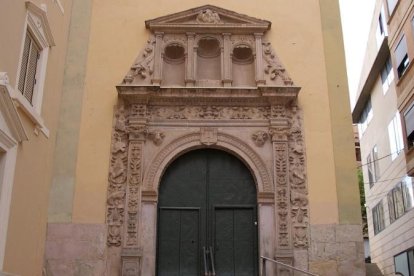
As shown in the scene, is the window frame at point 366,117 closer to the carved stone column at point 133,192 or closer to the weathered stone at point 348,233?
the weathered stone at point 348,233

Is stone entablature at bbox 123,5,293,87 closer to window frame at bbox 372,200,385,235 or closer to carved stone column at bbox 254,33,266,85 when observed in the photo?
carved stone column at bbox 254,33,266,85

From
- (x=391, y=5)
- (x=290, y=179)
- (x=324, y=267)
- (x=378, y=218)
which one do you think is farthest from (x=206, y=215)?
(x=378, y=218)

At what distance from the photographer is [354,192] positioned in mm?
11570

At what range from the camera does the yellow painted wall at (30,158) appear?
345 inches

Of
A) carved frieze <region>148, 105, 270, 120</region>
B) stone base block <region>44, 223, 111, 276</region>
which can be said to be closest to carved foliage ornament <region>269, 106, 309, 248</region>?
Result: carved frieze <region>148, 105, 270, 120</region>

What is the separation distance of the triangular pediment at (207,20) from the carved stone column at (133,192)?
2.26 m

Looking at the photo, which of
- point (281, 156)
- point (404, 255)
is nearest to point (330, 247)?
point (281, 156)

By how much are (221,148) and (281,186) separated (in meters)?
1.64

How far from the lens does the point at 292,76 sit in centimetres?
1263

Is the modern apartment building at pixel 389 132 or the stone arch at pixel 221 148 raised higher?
the modern apartment building at pixel 389 132

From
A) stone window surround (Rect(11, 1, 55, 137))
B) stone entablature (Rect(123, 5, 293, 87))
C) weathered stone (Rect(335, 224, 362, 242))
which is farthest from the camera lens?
stone entablature (Rect(123, 5, 293, 87))

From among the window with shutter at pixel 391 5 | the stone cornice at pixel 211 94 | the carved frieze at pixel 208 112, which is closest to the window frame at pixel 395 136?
the window with shutter at pixel 391 5

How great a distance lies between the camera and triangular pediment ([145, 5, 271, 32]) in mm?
12836

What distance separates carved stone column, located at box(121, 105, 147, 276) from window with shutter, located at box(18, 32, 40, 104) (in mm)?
2644
